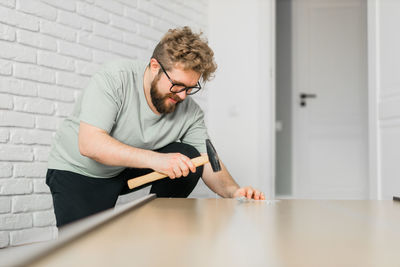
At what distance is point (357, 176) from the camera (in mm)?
4590

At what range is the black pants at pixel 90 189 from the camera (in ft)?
5.60

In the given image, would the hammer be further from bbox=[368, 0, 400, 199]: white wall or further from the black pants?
bbox=[368, 0, 400, 199]: white wall

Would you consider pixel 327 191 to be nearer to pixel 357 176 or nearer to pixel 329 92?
pixel 357 176

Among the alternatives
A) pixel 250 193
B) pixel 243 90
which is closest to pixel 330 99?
pixel 243 90

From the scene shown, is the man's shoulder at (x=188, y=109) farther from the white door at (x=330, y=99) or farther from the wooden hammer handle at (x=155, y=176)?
the white door at (x=330, y=99)

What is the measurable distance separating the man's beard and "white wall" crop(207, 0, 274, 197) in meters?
1.95

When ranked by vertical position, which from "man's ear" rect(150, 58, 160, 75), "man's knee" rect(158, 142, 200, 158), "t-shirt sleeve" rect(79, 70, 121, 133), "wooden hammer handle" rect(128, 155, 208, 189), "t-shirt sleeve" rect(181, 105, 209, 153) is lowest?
"wooden hammer handle" rect(128, 155, 208, 189)

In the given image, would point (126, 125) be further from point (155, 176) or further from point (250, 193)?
point (250, 193)

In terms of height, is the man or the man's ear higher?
the man's ear

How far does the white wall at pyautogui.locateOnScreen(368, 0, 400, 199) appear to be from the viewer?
2.79m

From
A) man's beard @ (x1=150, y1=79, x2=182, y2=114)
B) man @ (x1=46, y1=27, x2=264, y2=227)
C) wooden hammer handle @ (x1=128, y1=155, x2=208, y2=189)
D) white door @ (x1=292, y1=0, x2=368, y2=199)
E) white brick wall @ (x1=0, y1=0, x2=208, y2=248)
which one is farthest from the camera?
white door @ (x1=292, y1=0, x2=368, y2=199)

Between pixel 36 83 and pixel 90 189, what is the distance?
79cm

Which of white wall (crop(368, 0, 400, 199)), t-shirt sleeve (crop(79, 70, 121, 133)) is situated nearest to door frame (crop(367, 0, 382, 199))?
white wall (crop(368, 0, 400, 199))

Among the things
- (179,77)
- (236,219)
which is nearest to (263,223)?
(236,219)
